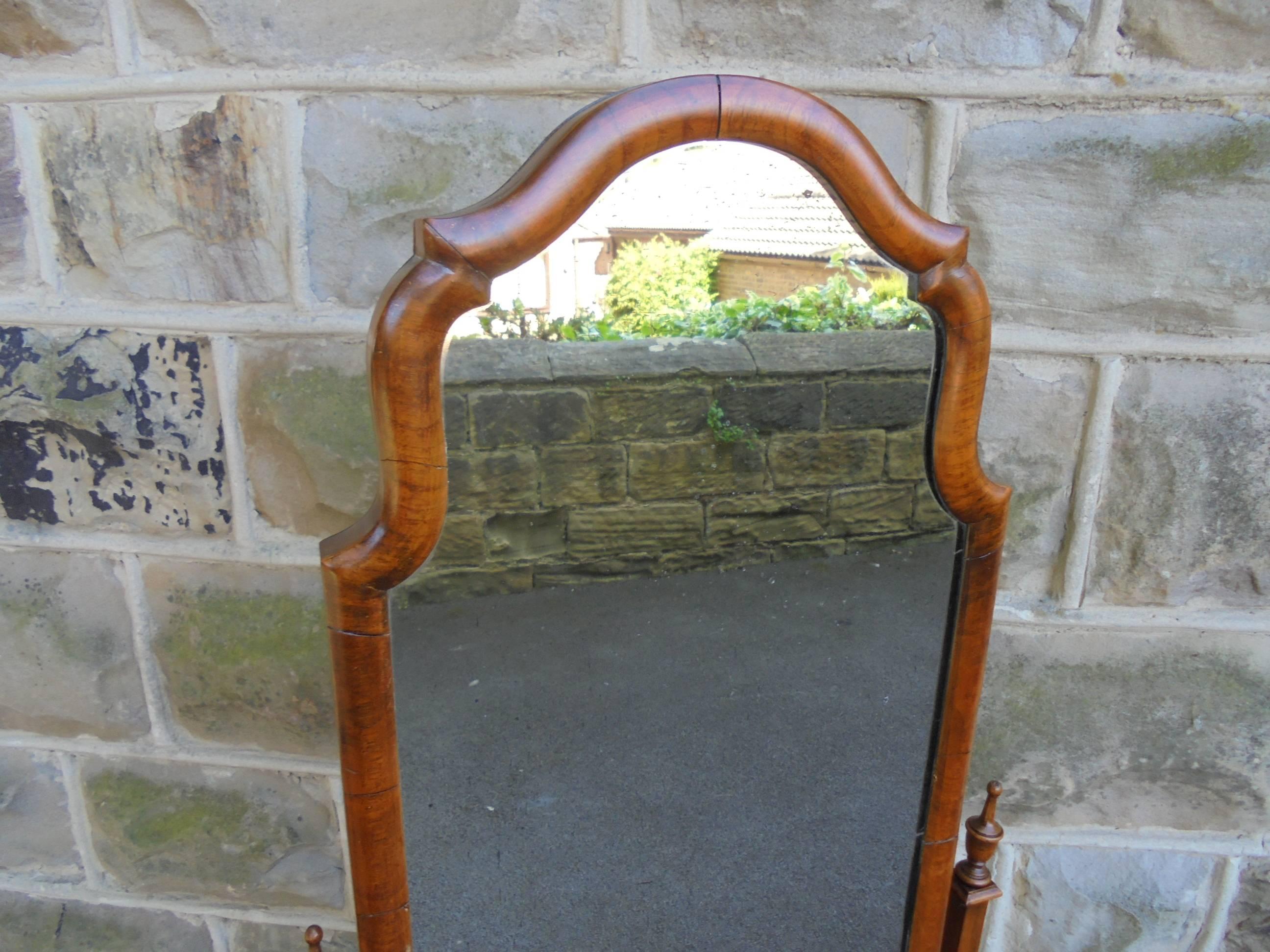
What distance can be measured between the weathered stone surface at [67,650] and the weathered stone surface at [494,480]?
19.9 inches

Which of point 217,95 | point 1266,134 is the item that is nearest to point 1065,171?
point 1266,134

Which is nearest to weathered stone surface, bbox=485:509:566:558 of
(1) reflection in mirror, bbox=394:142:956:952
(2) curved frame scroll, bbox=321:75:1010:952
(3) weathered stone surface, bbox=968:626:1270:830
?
(1) reflection in mirror, bbox=394:142:956:952

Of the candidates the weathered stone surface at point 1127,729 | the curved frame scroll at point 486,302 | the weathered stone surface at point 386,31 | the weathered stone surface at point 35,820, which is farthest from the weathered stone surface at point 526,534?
the weathered stone surface at point 35,820

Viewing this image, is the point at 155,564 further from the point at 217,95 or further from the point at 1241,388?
the point at 1241,388

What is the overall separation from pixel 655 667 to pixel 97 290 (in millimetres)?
741

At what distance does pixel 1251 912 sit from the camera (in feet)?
3.96

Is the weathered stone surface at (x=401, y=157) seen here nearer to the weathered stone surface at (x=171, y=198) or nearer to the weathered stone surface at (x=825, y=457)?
the weathered stone surface at (x=171, y=198)

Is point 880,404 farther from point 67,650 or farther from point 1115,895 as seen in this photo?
point 67,650

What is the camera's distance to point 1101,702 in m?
1.14

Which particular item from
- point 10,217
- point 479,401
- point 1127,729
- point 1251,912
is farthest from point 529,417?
point 1251,912

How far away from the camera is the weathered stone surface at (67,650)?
1.11 meters

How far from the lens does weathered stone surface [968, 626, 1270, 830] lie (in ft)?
3.69

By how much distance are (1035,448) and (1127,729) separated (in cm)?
39

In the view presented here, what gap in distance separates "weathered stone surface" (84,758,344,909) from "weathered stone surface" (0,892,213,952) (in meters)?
0.06
